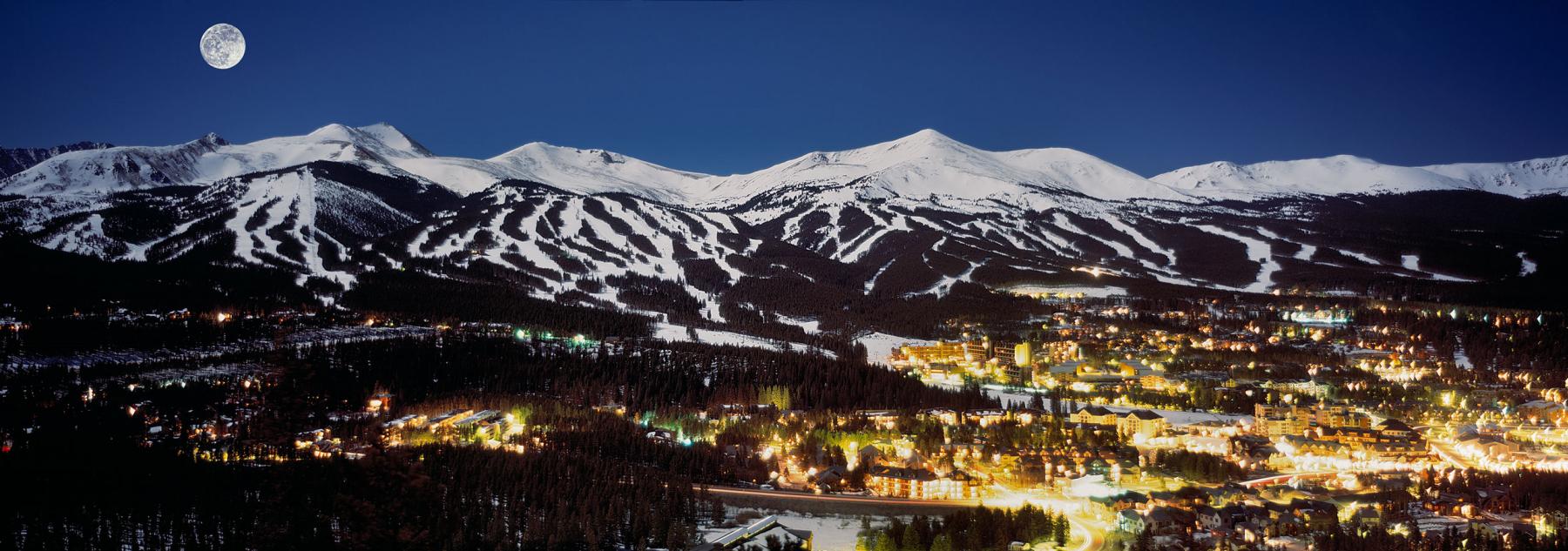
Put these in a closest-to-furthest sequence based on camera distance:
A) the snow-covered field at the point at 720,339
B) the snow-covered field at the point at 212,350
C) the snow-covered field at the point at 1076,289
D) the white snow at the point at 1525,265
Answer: the snow-covered field at the point at 212,350, the snow-covered field at the point at 720,339, the snow-covered field at the point at 1076,289, the white snow at the point at 1525,265

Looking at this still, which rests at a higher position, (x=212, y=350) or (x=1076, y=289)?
(x=1076, y=289)

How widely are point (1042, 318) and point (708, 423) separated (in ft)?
155

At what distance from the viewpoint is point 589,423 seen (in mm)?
45719

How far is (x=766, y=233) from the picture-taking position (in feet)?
543

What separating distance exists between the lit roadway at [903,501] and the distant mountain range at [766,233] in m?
63.6

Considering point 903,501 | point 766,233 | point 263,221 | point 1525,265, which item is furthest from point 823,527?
point 766,233

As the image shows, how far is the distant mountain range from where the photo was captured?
113 m

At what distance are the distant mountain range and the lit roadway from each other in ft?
209

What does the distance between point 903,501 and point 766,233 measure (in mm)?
132235

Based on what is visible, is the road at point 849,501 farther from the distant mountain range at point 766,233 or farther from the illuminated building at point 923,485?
the distant mountain range at point 766,233

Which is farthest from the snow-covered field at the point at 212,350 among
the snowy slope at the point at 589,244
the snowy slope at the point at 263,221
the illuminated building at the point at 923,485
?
the illuminated building at the point at 923,485

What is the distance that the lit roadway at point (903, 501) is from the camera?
33750 millimetres

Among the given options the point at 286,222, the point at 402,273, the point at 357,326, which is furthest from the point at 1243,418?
the point at 286,222

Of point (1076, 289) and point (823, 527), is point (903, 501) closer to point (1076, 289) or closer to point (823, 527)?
point (823, 527)
